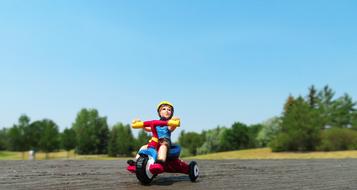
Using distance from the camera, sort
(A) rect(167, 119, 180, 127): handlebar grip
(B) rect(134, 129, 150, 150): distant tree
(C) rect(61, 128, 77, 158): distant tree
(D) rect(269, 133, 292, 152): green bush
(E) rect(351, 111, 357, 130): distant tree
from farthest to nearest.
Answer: (B) rect(134, 129, 150, 150): distant tree → (C) rect(61, 128, 77, 158): distant tree → (E) rect(351, 111, 357, 130): distant tree → (D) rect(269, 133, 292, 152): green bush → (A) rect(167, 119, 180, 127): handlebar grip

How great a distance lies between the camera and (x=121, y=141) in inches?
3324

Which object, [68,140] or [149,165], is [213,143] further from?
[149,165]

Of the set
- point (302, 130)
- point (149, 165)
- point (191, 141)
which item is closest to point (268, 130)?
point (191, 141)

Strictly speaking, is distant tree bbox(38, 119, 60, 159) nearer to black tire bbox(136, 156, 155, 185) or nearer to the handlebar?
the handlebar

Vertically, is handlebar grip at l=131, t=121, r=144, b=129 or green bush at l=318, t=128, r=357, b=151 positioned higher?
handlebar grip at l=131, t=121, r=144, b=129

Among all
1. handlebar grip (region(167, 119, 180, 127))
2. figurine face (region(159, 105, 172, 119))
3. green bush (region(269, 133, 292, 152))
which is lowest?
green bush (region(269, 133, 292, 152))

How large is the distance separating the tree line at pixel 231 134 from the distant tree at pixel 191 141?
71 millimetres

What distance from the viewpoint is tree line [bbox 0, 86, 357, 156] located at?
53.5 meters

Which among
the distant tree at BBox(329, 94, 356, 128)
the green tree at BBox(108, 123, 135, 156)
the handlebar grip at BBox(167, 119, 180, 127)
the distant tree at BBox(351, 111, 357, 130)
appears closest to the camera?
the handlebar grip at BBox(167, 119, 180, 127)

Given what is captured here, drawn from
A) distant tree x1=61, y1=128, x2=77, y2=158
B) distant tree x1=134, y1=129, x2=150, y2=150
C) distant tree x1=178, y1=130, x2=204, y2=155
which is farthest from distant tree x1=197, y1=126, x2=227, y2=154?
distant tree x1=61, y1=128, x2=77, y2=158

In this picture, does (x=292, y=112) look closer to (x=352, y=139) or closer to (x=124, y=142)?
(x=352, y=139)

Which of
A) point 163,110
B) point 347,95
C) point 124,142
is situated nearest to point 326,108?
point 347,95

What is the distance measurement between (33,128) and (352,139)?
184 ft

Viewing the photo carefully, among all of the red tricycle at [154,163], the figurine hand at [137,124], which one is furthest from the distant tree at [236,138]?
the figurine hand at [137,124]
